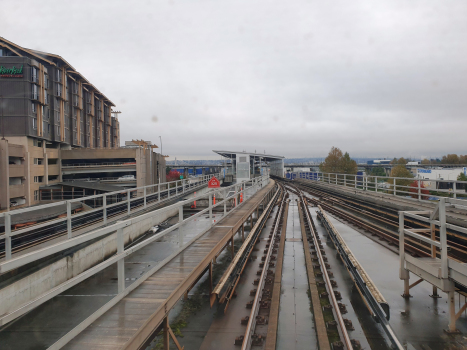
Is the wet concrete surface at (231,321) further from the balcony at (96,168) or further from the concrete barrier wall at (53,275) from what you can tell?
the balcony at (96,168)

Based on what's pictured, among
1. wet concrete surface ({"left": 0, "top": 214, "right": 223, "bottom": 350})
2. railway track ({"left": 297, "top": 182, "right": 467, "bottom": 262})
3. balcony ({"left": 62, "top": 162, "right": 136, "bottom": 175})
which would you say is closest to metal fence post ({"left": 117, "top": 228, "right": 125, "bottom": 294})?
wet concrete surface ({"left": 0, "top": 214, "right": 223, "bottom": 350})

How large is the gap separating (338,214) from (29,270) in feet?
43.0

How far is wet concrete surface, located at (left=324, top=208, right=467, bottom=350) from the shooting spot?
14.5ft

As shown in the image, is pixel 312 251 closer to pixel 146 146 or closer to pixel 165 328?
pixel 165 328

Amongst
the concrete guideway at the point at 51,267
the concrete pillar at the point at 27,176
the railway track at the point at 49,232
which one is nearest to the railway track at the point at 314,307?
the concrete guideway at the point at 51,267

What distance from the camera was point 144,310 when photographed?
326cm

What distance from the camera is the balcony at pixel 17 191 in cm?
3183

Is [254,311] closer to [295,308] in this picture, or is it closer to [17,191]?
[295,308]

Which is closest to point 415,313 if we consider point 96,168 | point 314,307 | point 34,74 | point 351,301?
point 351,301

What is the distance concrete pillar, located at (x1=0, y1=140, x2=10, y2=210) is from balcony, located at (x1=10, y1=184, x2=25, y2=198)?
4.61ft

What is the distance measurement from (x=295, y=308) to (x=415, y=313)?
6.59ft

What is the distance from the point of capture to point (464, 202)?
4484 millimetres

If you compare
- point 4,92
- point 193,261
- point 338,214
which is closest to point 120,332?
point 193,261

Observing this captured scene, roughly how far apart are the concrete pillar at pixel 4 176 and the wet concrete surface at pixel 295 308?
31825 millimetres
